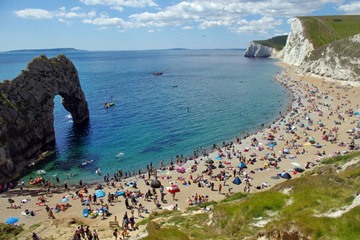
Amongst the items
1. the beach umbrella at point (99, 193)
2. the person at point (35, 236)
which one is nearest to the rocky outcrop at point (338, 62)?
the beach umbrella at point (99, 193)

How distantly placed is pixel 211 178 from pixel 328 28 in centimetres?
16877

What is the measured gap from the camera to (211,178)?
4394cm

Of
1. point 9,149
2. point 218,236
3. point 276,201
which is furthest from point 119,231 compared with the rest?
point 9,149

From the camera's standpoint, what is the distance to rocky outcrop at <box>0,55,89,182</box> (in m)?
49.9

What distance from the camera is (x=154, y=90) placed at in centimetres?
12238

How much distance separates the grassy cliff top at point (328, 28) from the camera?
165413mm

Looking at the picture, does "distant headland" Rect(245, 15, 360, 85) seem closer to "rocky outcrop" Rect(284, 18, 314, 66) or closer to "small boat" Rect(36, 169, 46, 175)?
"rocky outcrop" Rect(284, 18, 314, 66)

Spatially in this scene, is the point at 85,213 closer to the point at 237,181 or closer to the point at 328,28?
the point at 237,181

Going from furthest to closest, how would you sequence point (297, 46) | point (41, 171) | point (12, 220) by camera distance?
point (297, 46) → point (41, 171) → point (12, 220)

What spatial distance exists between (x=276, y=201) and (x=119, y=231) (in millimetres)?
16619

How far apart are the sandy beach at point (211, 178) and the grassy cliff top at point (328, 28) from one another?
10986 cm

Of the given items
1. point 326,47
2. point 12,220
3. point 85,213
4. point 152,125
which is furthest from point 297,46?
point 12,220

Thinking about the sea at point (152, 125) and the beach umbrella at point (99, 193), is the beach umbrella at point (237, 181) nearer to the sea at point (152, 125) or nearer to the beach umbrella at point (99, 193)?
the sea at point (152, 125)

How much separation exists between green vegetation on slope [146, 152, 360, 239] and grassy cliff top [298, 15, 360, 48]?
509 ft
